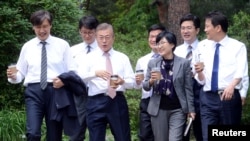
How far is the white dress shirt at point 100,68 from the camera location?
754 centimetres

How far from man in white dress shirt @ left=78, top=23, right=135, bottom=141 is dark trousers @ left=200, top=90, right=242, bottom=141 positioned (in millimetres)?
1039

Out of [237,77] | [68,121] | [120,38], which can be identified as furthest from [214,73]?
[120,38]

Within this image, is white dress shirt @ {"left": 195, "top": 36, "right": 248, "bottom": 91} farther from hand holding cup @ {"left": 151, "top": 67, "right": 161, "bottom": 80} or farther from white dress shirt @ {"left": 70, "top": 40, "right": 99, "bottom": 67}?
white dress shirt @ {"left": 70, "top": 40, "right": 99, "bottom": 67}

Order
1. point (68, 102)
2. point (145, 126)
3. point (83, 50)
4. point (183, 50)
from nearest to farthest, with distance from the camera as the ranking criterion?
point (68, 102)
point (145, 126)
point (183, 50)
point (83, 50)

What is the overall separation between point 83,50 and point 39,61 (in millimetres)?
917

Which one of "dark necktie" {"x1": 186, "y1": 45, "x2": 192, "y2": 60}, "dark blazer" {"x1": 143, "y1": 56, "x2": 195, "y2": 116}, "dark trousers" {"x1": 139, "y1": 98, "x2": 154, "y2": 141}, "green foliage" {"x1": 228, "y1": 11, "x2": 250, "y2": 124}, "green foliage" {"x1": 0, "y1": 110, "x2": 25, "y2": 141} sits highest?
"green foliage" {"x1": 228, "y1": 11, "x2": 250, "y2": 124}

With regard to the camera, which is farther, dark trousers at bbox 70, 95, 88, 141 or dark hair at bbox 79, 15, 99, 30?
dark hair at bbox 79, 15, 99, 30

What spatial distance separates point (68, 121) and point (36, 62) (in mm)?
943

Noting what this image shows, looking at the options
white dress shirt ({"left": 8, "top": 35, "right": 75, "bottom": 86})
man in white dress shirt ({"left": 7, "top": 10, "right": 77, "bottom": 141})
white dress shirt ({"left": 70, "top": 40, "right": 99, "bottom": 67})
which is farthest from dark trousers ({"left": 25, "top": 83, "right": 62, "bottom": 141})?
white dress shirt ({"left": 70, "top": 40, "right": 99, "bottom": 67})

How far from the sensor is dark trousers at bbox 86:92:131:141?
7.56m

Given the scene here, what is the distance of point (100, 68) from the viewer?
7.58m

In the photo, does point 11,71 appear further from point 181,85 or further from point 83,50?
point 181,85

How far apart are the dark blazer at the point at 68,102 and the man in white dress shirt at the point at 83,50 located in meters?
0.08

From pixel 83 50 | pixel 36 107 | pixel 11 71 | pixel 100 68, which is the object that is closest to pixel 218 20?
pixel 100 68
